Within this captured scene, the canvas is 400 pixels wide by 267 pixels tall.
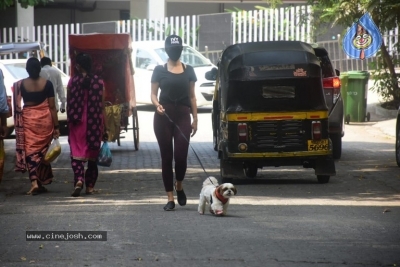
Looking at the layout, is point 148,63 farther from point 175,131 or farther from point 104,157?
point 175,131

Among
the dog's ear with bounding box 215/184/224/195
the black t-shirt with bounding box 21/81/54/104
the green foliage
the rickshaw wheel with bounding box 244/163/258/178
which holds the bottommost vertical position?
the rickshaw wheel with bounding box 244/163/258/178

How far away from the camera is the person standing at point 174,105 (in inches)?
462

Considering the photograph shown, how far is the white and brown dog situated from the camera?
10.9m

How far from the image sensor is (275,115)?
14586 mm

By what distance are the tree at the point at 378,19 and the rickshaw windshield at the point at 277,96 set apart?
6.28m

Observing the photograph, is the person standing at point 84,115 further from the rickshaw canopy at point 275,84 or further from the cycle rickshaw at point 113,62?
the cycle rickshaw at point 113,62

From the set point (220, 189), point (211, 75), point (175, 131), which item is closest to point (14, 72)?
point (211, 75)

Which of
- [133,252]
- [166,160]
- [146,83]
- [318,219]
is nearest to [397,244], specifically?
[318,219]

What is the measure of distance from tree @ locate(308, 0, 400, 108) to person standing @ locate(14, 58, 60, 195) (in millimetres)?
8775

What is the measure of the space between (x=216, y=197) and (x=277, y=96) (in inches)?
151

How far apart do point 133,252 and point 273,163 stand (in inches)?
235

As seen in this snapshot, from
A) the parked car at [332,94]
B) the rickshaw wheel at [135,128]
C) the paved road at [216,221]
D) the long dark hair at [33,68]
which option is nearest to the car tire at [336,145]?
the parked car at [332,94]

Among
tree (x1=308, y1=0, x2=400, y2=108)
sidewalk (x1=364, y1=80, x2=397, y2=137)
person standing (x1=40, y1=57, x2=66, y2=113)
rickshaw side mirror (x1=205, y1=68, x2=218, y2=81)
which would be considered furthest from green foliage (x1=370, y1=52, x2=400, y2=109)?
person standing (x1=40, y1=57, x2=66, y2=113)

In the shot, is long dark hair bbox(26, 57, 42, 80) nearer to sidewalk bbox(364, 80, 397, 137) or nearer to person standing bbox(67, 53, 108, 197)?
person standing bbox(67, 53, 108, 197)
